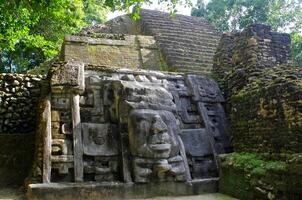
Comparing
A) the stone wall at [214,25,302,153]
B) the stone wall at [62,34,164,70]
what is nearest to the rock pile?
the stone wall at [62,34,164,70]

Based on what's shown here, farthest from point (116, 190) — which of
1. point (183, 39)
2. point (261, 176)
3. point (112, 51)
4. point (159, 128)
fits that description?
point (183, 39)

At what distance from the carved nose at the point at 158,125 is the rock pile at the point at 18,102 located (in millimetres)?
3040

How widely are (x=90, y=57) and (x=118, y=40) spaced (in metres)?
1.30

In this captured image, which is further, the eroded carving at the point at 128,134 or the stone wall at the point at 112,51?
the stone wall at the point at 112,51

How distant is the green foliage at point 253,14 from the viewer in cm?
1516

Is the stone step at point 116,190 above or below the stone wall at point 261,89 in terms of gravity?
below

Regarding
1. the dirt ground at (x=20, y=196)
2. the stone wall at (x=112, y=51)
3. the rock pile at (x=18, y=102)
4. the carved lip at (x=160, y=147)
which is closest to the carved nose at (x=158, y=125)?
the carved lip at (x=160, y=147)

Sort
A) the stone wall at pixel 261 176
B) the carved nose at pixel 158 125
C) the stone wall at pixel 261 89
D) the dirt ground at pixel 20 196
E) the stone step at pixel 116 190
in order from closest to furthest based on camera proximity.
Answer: the stone wall at pixel 261 176 < the stone step at pixel 116 190 < the stone wall at pixel 261 89 < the dirt ground at pixel 20 196 < the carved nose at pixel 158 125

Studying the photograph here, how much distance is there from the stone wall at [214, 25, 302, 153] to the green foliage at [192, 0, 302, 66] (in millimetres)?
6463

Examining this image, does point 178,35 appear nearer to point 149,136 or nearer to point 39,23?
point 39,23

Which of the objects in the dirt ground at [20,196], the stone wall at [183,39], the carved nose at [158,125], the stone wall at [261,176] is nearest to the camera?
the stone wall at [261,176]

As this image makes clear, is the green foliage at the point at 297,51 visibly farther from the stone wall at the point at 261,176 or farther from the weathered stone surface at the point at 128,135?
the stone wall at the point at 261,176

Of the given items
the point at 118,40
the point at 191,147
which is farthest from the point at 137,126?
the point at 118,40

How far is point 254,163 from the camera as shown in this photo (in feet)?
16.4
